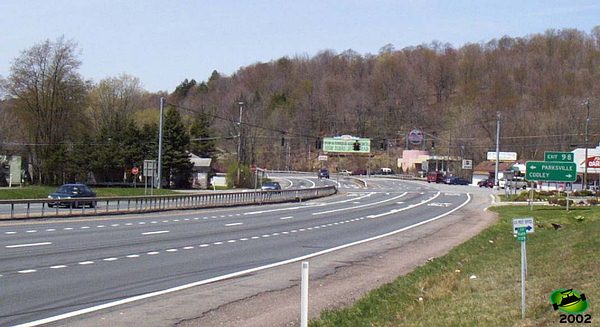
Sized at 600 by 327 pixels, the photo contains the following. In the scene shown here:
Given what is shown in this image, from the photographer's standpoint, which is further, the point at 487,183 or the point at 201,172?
the point at 487,183

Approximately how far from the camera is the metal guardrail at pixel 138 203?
35525mm

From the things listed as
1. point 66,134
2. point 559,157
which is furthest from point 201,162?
point 559,157

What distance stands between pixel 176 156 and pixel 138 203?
4383cm

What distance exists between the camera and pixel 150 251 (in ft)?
68.6

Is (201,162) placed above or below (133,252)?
above

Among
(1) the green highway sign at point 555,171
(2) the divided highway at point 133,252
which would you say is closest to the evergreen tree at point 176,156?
(2) the divided highway at point 133,252

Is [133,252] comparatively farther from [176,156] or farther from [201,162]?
[201,162]

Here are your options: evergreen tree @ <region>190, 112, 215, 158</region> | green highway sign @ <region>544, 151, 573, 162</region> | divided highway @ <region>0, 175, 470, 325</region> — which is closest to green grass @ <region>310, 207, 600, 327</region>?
divided highway @ <region>0, 175, 470, 325</region>

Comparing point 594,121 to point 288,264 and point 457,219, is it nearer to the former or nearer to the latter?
point 457,219

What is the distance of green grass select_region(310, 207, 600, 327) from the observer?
1027cm

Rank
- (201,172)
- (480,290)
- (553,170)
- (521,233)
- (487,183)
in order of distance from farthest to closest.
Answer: (487,183) → (201,172) → (553,170) → (480,290) → (521,233)

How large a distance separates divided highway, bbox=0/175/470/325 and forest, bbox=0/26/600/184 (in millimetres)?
48497

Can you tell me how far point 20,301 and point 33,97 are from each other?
2917 inches

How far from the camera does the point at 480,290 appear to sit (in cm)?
1348
